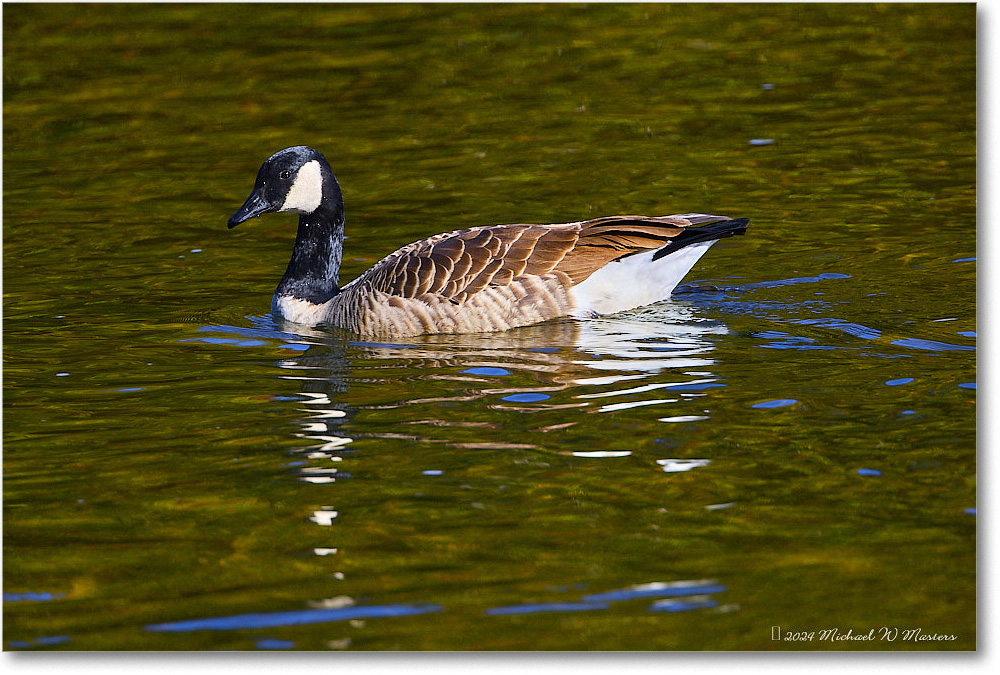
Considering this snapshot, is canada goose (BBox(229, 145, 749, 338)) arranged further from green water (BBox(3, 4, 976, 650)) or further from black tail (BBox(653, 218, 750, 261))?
green water (BBox(3, 4, 976, 650))

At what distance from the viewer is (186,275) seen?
12977 millimetres

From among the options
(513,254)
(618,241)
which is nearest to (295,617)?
(513,254)

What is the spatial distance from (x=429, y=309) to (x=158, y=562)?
4359mm

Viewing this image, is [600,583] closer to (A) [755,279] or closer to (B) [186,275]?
(A) [755,279]

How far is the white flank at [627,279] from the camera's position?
10867 millimetres

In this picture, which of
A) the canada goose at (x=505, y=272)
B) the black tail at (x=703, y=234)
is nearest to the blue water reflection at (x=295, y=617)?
the canada goose at (x=505, y=272)

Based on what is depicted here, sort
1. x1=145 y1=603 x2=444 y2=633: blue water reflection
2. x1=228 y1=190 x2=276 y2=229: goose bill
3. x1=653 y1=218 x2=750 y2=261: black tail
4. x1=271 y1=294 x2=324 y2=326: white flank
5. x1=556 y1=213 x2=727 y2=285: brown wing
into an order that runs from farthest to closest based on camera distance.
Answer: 1. x1=271 y1=294 x2=324 y2=326: white flank
2. x1=228 y1=190 x2=276 y2=229: goose bill
3. x1=556 y1=213 x2=727 y2=285: brown wing
4. x1=653 y1=218 x2=750 y2=261: black tail
5. x1=145 y1=603 x2=444 y2=633: blue water reflection

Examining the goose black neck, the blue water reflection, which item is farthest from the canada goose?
the blue water reflection

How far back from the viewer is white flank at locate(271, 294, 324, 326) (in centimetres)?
1134

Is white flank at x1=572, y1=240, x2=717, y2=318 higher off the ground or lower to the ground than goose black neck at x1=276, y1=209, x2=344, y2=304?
lower

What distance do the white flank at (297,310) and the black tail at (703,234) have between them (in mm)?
2960

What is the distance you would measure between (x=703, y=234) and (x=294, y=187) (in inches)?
140

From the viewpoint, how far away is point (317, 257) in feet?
38.4

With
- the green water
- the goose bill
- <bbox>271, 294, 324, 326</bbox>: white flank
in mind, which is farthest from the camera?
<bbox>271, 294, 324, 326</bbox>: white flank
